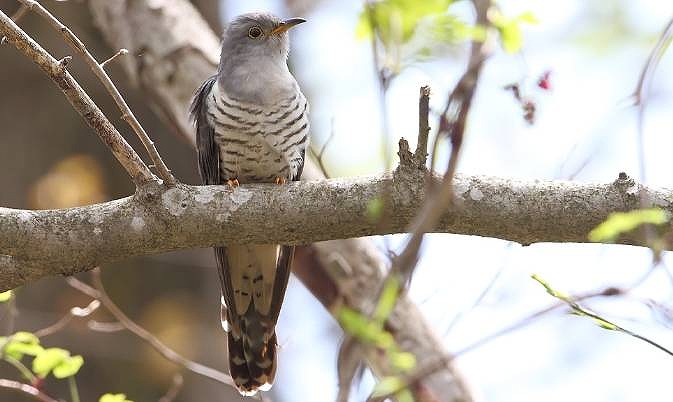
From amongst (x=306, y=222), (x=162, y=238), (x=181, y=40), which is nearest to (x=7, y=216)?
(x=162, y=238)

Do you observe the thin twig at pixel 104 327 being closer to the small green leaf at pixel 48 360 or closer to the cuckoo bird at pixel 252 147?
the cuckoo bird at pixel 252 147

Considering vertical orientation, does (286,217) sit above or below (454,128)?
above

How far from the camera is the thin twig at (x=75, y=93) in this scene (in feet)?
7.56

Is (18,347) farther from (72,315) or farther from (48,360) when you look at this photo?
(72,315)

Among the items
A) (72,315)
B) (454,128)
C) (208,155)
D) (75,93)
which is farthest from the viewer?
(208,155)

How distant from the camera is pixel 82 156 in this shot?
4.49m

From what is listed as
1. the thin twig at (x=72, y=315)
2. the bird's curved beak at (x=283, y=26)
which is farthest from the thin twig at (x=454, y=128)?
the bird's curved beak at (x=283, y=26)

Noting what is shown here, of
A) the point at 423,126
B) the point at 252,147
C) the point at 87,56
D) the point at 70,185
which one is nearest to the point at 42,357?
the point at 87,56

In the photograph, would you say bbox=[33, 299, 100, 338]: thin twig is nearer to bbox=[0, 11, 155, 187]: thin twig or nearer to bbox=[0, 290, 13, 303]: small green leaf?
bbox=[0, 290, 13, 303]: small green leaf

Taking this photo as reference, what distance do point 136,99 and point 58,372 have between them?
2391 mm

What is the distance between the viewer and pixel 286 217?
2475 mm

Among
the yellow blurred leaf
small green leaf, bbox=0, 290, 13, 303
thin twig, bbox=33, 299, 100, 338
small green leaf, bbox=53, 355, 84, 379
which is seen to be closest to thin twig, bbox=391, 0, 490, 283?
small green leaf, bbox=53, 355, 84, 379

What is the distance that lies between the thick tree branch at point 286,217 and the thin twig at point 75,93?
0.08 metres

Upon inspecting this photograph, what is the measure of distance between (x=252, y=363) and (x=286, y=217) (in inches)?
43.8
